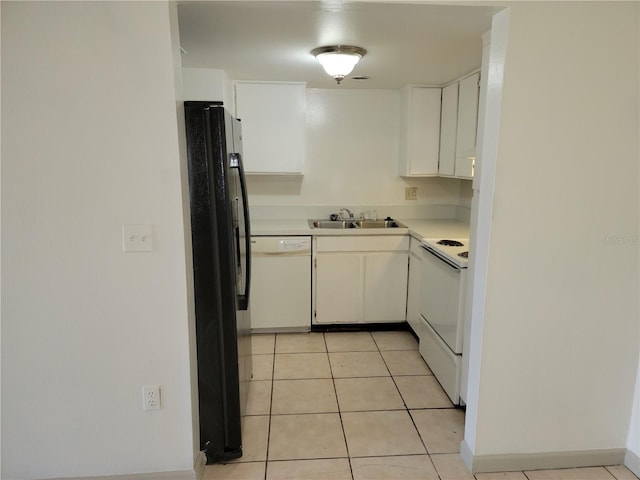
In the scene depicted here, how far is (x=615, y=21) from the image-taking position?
166cm

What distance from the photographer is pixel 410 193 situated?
391 centimetres

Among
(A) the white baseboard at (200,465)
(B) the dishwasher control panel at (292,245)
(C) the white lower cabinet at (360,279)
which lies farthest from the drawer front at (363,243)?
(A) the white baseboard at (200,465)

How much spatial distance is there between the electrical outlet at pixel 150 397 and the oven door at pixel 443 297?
1569 millimetres

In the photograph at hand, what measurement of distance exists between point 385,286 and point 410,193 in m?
0.97

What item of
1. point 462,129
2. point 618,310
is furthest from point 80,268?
point 462,129

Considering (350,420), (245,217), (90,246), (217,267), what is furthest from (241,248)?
(350,420)

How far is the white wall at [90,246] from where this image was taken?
153 cm

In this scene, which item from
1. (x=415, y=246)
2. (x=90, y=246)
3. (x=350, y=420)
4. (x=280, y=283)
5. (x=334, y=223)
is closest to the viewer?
(x=90, y=246)

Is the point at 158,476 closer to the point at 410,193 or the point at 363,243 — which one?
the point at 363,243

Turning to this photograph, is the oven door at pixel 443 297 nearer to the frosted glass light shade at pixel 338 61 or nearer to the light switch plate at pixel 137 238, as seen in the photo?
the frosted glass light shade at pixel 338 61

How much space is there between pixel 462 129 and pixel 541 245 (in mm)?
1436

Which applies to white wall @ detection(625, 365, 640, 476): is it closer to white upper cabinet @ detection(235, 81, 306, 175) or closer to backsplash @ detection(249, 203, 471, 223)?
backsplash @ detection(249, 203, 471, 223)

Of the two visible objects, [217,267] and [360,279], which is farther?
[360,279]

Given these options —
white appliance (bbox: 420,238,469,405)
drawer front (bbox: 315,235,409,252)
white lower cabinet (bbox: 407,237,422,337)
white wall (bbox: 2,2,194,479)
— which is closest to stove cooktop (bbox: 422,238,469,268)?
white appliance (bbox: 420,238,469,405)
